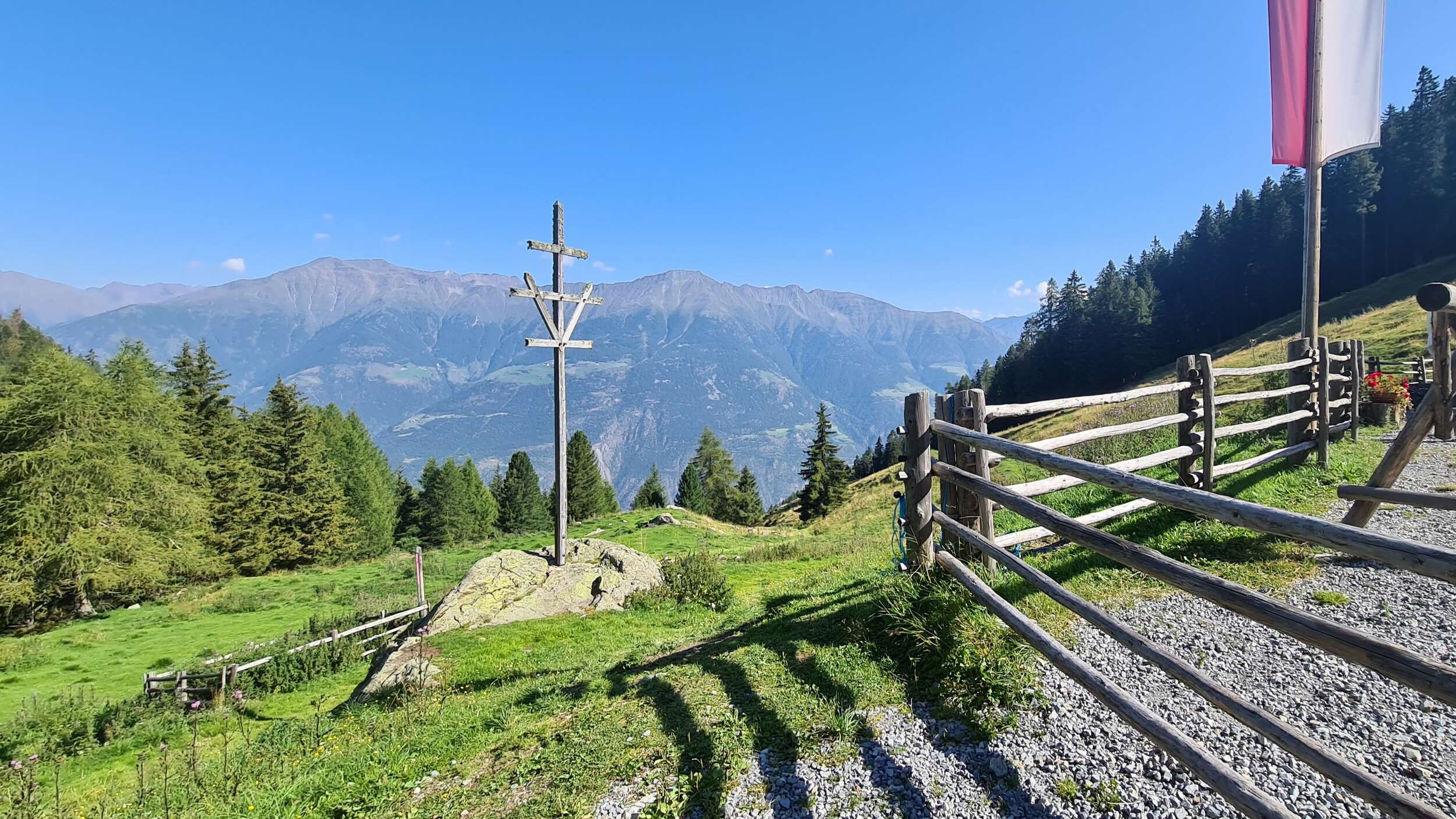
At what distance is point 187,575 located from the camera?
30.0 metres

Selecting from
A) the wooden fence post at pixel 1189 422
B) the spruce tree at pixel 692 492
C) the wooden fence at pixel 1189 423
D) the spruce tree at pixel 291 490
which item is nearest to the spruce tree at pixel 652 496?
the spruce tree at pixel 692 492

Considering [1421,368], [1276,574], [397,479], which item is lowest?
[397,479]

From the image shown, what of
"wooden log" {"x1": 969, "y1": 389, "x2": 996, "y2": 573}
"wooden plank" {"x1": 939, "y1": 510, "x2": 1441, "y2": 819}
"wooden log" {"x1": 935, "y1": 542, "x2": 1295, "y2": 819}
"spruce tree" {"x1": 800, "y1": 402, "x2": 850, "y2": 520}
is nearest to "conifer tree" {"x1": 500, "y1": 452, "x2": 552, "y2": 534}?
"spruce tree" {"x1": 800, "y1": 402, "x2": 850, "y2": 520}

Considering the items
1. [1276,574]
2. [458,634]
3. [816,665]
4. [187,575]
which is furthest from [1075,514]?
[187,575]

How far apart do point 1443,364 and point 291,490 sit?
154ft

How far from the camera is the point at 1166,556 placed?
555 cm

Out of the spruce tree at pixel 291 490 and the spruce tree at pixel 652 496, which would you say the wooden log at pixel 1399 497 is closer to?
the spruce tree at pixel 291 490

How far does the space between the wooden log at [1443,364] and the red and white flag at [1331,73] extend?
19.9ft

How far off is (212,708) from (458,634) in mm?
5006

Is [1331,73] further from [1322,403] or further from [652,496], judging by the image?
[652,496]

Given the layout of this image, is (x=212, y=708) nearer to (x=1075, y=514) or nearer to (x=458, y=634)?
(x=458, y=634)

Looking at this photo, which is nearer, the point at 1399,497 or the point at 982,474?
the point at 1399,497

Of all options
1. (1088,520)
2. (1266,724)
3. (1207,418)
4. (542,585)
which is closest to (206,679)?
(542,585)

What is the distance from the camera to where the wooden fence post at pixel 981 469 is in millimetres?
5859
